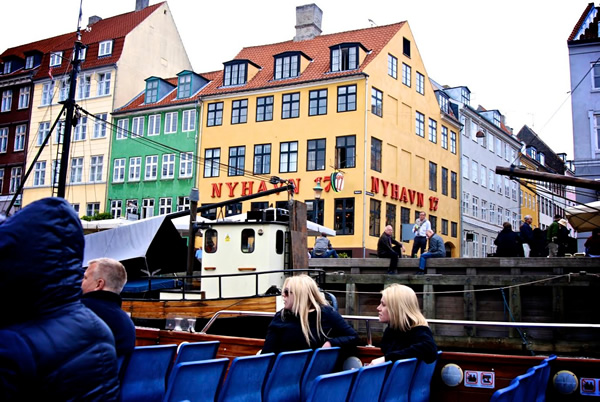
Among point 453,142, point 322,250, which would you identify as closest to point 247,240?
point 322,250

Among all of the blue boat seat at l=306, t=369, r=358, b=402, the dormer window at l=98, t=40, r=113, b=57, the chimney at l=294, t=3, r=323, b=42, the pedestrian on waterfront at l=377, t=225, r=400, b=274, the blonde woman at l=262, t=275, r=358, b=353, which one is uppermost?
the chimney at l=294, t=3, r=323, b=42

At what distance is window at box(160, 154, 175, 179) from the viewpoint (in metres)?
38.7

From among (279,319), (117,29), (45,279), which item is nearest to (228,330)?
(279,319)

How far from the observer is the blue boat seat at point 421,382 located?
5277mm

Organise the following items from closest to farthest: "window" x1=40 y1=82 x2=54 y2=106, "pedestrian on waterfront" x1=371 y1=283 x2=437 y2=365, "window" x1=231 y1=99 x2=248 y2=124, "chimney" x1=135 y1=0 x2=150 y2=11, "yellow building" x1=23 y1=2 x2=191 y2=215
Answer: "pedestrian on waterfront" x1=371 y1=283 x2=437 y2=365
"window" x1=231 y1=99 x2=248 y2=124
"yellow building" x1=23 y1=2 x2=191 y2=215
"window" x1=40 y1=82 x2=54 y2=106
"chimney" x1=135 y1=0 x2=150 y2=11

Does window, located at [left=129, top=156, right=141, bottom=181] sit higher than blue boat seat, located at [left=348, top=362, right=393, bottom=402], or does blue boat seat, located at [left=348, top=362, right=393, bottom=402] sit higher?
window, located at [left=129, top=156, right=141, bottom=181]

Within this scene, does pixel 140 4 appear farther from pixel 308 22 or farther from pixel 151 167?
pixel 151 167

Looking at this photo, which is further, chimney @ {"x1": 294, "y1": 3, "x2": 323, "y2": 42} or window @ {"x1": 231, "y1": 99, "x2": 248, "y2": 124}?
Result: chimney @ {"x1": 294, "y1": 3, "x2": 323, "y2": 42}

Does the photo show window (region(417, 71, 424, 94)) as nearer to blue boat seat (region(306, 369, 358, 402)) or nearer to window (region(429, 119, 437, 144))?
window (region(429, 119, 437, 144))

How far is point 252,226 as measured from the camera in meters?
15.6

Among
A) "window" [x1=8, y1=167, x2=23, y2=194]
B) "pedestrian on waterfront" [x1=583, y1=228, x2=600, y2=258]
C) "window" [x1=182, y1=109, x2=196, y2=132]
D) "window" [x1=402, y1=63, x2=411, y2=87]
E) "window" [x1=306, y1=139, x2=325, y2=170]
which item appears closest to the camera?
"pedestrian on waterfront" [x1=583, y1=228, x2=600, y2=258]

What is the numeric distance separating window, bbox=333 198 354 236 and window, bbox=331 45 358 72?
283 inches

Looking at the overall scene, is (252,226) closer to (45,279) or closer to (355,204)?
(45,279)

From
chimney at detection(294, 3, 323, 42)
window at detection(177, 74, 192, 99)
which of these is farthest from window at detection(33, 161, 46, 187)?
chimney at detection(294, 3, 323, 42)
